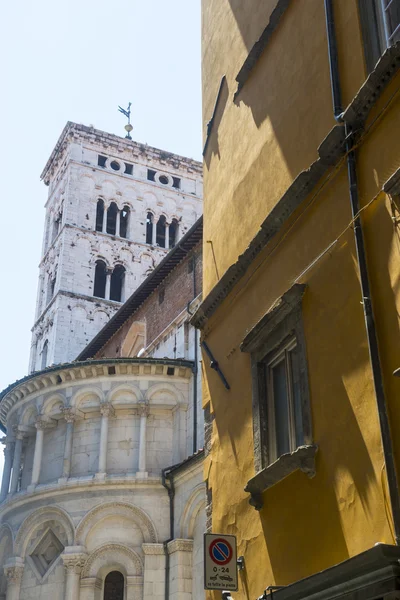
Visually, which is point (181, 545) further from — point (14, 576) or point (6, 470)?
point (6, 470)

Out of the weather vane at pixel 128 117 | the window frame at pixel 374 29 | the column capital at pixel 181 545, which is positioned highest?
the weather vane at pixel 128 117

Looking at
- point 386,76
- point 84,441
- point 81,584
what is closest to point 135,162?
point 84,441

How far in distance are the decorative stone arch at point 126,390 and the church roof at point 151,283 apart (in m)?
5.08

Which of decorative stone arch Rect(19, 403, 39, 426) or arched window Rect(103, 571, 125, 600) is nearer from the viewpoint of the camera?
arched window Rect(103, 571, 125, 600)

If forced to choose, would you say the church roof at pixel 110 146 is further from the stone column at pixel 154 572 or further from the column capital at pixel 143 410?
the stone column at pixel 154 572

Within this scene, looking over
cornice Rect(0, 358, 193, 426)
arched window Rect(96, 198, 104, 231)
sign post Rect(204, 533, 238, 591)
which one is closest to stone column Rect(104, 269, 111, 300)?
arched window Rect(96, 198, 104, 231)

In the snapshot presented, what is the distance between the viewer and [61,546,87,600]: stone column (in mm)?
19391

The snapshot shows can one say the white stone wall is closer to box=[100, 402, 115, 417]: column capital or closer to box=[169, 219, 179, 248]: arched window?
box=[100, 402, 115, 417]: column capital

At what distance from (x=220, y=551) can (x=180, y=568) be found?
463 inches

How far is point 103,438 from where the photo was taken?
2133cm

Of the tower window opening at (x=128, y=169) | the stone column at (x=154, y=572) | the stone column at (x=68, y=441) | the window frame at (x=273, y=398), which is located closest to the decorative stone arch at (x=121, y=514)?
the stone column at (x=154, y=572)

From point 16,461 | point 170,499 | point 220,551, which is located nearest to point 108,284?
point 16,461

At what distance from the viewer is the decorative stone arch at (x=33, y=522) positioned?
2059 cm

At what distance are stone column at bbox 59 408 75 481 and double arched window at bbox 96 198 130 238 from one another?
29232 millimetres
